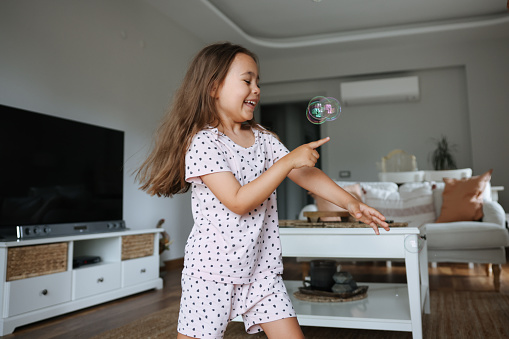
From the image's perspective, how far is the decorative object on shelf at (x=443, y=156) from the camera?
18.1 ft

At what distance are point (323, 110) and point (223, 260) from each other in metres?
0.64

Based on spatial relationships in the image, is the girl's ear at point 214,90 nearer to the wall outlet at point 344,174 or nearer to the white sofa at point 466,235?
the white sofa at point 466,235

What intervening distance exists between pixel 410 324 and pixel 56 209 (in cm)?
224

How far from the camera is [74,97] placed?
3381 mm

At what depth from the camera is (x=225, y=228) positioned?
35.1 inches

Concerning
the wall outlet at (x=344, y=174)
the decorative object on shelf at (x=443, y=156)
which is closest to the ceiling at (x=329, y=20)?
the decorative object on shelf at (x=443, y=156)

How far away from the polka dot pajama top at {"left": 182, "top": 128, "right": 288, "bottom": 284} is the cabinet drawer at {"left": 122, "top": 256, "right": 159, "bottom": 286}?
2.29m

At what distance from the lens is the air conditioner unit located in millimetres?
5750

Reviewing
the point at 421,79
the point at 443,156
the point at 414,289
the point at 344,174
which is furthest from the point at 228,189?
the point at 421,79

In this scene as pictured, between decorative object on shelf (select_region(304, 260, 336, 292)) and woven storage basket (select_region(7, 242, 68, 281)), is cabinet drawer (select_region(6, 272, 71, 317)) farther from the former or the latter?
decorative object on shelf (select_region(304, 260, 336, 292))

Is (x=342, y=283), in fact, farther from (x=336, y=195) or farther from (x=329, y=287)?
(x=336, y=195)

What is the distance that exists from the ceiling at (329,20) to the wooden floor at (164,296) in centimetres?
276

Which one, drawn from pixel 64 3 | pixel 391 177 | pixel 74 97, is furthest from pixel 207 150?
pixel 391 177

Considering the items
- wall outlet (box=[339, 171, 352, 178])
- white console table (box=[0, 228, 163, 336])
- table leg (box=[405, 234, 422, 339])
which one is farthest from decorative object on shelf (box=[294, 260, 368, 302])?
wall outlet (box=[339, 171, 352, 178])
